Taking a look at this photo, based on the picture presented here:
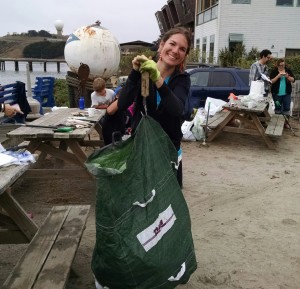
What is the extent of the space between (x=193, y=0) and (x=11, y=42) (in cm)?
4564

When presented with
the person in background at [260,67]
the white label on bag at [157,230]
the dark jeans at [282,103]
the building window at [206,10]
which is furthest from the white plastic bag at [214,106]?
the building window at [206,10]

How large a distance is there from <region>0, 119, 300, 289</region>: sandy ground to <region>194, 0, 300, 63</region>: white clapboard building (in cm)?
1625

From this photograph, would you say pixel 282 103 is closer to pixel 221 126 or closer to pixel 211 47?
pixel 221 126

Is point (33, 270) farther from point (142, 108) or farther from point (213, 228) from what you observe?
point (213, 228)

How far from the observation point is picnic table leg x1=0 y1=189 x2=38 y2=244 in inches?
106

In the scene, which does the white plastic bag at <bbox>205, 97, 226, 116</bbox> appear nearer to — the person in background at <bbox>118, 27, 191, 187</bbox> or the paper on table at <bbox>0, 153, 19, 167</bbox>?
the person in background at <bbox>118, 27, 191, 187</bbox>

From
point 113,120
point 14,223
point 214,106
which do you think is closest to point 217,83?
point 214,106

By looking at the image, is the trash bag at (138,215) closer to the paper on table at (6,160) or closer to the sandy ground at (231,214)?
the paper on table at (6,160)

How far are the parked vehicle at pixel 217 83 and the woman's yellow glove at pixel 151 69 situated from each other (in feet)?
27.7

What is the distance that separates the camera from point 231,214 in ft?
14.5

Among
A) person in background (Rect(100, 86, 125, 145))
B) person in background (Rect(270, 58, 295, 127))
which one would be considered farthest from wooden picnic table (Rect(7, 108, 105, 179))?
person in background (Rect(270, 58, 295, 127))

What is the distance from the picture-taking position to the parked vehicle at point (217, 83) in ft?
34.7

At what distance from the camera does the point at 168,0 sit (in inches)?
1526

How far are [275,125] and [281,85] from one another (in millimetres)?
1712
